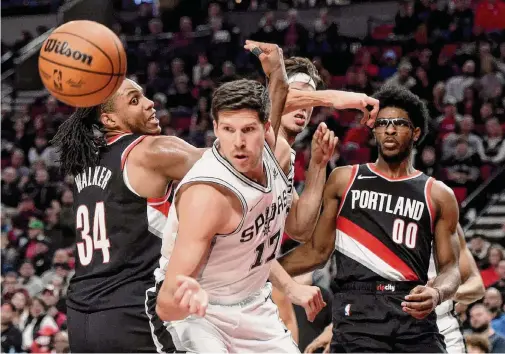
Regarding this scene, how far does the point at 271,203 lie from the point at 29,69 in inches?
659

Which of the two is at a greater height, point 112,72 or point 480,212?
point 112,72

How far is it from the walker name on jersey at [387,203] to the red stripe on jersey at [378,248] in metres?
0.13

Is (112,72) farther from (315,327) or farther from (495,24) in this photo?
(495,24)

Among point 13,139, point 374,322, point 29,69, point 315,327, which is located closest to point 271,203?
point 374,322

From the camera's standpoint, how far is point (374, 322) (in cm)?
492

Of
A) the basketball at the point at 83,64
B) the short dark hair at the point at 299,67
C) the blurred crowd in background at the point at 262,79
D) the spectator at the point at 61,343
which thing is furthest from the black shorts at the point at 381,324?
the spectator at the point at 61,343

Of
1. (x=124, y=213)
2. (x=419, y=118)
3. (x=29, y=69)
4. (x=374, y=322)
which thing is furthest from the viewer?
(x=29, y=69)

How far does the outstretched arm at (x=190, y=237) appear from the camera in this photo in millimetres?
3609

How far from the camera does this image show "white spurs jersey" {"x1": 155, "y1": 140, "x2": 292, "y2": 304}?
3871 millimetres

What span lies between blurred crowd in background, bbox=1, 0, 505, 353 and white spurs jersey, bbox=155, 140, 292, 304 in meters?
5.06

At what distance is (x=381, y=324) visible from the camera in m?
4.90

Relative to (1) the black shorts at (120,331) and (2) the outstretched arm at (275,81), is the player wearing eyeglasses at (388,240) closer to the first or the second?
(2) the outstretched arm at (275,81)

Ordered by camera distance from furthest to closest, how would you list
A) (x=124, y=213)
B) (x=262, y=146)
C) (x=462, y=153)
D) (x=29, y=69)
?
(x=29, y=69) < (x=462, y=153) < (x=124, y=213) < (x=262, y=146)

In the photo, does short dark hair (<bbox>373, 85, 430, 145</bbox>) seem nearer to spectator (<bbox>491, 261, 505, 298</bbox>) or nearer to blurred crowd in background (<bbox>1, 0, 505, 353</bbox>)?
blurred crowd in background (<bbox>1, 0, 505, 353</bbox>)
